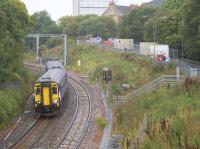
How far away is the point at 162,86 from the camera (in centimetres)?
3503

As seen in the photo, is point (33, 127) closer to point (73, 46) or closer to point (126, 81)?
point (126, 81)

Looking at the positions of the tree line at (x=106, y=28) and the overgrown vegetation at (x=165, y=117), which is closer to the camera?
the overgrown vegetation at (x=165, y=117)

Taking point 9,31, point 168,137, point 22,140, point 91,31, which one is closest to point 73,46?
point 91,31

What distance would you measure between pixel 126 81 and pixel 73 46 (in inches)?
1449

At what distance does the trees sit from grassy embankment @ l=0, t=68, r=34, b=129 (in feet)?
4.86

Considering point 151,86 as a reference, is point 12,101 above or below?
below

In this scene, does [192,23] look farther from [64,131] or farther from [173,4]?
[173,4]

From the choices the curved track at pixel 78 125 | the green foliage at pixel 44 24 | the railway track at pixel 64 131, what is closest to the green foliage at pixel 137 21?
the green foliage at pixel 44 24

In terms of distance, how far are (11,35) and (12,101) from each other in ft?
23.2

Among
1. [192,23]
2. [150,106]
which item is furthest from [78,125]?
[192,23]

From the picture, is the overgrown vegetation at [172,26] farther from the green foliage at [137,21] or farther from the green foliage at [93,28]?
the green foliage at [93,28]

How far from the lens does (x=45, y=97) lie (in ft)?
102

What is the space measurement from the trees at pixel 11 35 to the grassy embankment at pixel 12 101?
58.3 inches

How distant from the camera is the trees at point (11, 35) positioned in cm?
3380
